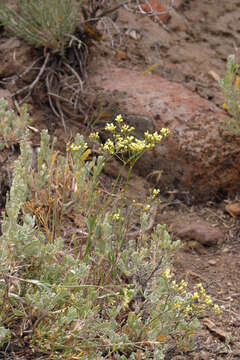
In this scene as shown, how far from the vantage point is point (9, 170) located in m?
2.84

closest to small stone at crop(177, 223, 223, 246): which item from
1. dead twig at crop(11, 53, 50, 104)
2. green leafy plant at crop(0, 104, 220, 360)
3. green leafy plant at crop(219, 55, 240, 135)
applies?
green leafy plant at crop(219, 55, 240, 135)

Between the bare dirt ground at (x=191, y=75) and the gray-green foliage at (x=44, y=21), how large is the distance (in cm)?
19

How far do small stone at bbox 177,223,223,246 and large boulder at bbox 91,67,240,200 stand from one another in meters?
0.39

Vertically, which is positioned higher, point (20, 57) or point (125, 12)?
point (125, 12)

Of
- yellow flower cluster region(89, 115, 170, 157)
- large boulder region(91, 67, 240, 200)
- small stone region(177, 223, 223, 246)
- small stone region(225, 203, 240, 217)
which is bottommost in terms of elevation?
small stone region(177, 223, 223, 246)

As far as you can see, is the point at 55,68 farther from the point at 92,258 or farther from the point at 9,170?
the point at 92,258

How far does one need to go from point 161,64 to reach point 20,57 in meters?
1.25

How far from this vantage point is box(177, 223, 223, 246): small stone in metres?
2.97

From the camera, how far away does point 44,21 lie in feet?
11.2

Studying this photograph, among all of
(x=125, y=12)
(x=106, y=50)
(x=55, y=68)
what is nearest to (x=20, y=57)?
(x=55, y=68)

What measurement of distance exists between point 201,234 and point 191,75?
1.72 m

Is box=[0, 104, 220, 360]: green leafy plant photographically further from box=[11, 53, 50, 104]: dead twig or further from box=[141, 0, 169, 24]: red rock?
box=[141, 0, 169, 24]: red rock

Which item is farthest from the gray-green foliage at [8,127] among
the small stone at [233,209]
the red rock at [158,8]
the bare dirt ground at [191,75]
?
the red rock at [158,8]

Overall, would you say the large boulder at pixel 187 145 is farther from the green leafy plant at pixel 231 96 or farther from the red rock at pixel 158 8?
the red rock at pixel 158 8
